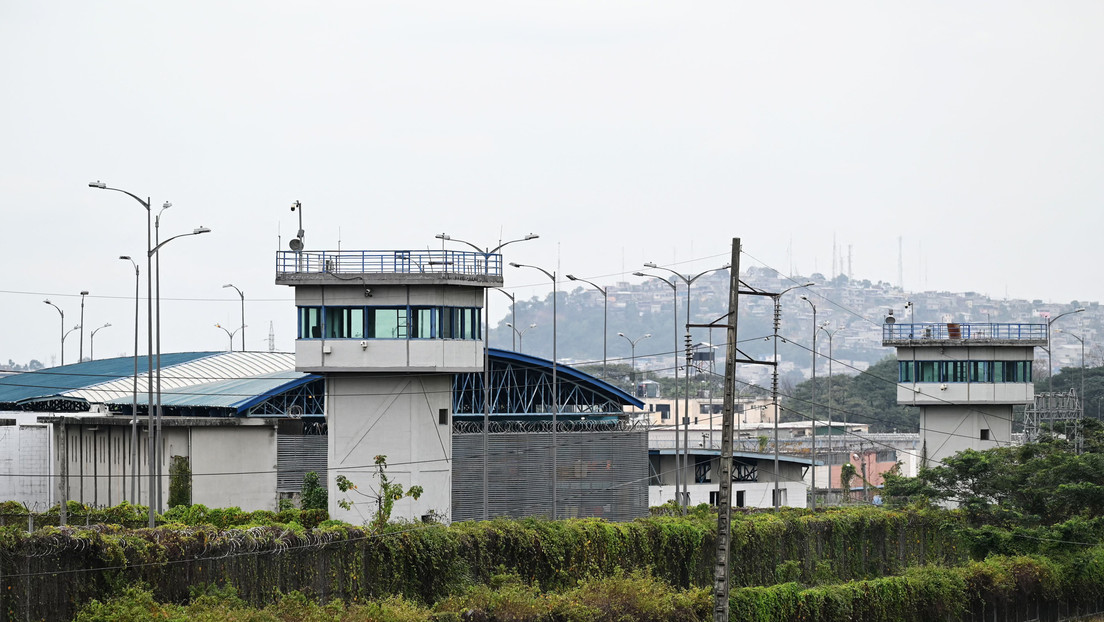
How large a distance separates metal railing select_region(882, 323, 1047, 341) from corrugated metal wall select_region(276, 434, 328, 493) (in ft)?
111

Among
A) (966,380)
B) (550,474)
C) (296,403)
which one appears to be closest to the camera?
(550,474)

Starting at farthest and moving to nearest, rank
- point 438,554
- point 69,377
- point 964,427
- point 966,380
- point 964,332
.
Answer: point 69,377 < point 964,332 < point 964,427 < point 966,380 < point 438,554

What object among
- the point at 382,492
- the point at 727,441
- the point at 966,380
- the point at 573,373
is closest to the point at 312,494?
the point at 382,492

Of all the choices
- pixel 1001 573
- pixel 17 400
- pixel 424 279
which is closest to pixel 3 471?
pixel 17 400

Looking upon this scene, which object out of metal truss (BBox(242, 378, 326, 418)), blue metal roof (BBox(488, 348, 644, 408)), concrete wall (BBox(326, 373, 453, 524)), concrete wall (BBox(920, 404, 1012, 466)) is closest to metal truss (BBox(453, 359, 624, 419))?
blue metal roof (BBox(488, 348, 644, 408))

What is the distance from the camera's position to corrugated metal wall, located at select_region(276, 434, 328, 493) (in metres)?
70.6

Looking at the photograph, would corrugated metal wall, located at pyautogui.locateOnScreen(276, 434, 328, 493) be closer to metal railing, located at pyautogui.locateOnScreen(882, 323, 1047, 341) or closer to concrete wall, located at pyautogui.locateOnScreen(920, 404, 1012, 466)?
metal railing, located at pyautogui.locateOnScreen(882, 323, 1047, 341)

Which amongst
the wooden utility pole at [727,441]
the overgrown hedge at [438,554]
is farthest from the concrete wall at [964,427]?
the wooden utility pole at [727,441]

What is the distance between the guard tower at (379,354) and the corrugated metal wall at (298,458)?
16.9 m

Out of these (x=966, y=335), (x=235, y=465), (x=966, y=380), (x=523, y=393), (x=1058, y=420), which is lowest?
(x=235, y=465)

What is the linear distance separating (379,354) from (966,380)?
40.5 m

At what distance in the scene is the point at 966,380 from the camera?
259 feet

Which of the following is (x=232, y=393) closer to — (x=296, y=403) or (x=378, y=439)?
(x=296, y=403)

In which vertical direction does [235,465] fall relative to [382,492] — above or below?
above
